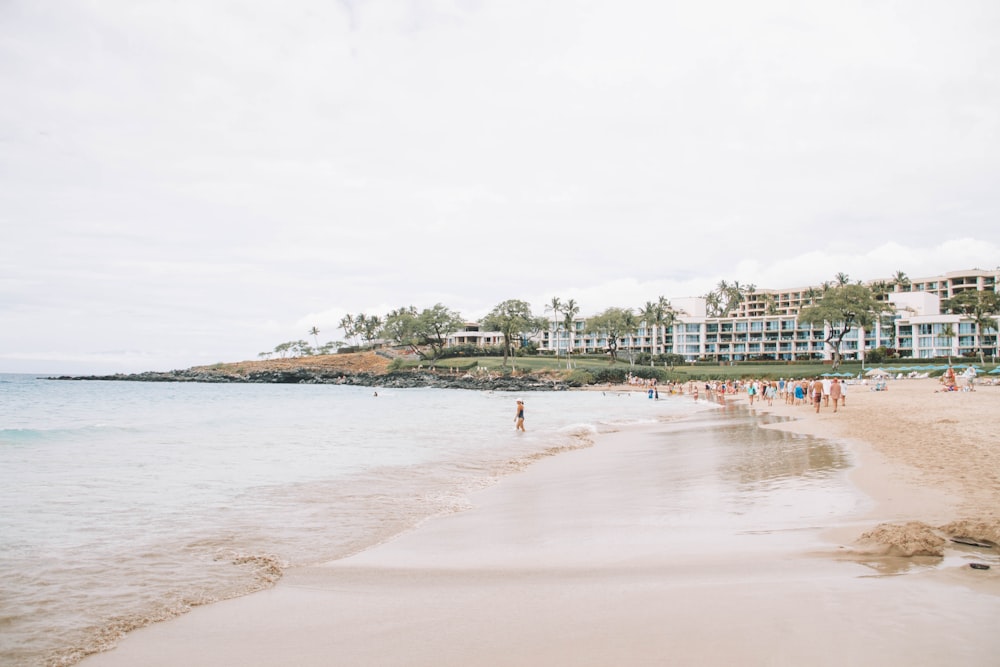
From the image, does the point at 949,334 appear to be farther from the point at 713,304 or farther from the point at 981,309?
the point at 713,304

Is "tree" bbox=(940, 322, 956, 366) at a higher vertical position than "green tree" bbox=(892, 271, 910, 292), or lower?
lower

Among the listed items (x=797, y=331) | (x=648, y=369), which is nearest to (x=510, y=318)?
(x=648, y=369)

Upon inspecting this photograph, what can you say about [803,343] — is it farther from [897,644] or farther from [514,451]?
[897,644]

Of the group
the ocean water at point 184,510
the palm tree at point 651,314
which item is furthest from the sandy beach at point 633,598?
the palm tree at point 651,314

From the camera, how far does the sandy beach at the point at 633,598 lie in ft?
13.5

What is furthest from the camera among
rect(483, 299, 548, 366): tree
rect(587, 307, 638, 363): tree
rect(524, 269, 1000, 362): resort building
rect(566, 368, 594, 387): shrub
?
rect(587, 307, 638, 363): tree

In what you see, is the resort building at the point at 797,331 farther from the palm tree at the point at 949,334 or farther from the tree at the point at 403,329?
the tree at the point at 403,329

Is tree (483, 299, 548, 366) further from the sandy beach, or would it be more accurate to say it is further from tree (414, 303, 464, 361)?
the sandy beach

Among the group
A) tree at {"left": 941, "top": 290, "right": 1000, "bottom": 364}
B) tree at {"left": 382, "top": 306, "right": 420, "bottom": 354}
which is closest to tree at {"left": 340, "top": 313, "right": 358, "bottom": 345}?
tree at {"left": 382, "top": 306, "right": 420, "bottom": 354}

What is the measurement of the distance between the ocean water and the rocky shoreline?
65.7 meters

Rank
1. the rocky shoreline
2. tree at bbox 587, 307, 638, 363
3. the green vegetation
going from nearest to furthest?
the green vegetation
the rocky shoreline
tree at bbox 587, 307, 638, 363

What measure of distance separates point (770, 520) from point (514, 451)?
37.9ft

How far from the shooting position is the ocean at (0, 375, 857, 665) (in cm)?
600

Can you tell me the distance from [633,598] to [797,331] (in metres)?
138
